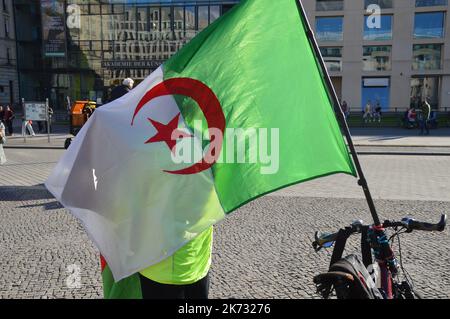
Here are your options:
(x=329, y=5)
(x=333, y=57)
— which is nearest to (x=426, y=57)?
(x=333, y=57)

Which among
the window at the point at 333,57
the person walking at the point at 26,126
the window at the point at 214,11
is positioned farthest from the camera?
the window at the point at 333,57

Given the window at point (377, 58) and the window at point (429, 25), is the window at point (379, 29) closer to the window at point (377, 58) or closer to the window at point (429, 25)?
the window at point (377, 58)

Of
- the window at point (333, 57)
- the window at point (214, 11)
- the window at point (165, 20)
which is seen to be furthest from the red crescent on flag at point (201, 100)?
the window at point (333, 57)

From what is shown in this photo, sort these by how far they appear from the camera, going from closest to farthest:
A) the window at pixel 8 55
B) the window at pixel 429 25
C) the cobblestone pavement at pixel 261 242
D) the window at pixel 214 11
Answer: the cobblestone pavement at pixel 261 242, the window at pixel 429 25, the window at pixel 214 11, the window at pixel 8 55

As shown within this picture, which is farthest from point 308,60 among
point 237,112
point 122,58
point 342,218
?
point 122,58

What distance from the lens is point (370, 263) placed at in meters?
2.17

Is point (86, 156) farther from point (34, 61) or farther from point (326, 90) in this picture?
point (34, 61)

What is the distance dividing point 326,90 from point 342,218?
4392 millimetres

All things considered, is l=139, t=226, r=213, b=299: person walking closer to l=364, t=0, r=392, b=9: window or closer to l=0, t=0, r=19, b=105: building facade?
l=364, t=0, r=392, b=9: window

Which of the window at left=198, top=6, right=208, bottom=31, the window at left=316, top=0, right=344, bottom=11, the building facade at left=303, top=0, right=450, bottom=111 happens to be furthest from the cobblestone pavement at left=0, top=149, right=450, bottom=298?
the window at left=316, top=0, right=344, bottom=11

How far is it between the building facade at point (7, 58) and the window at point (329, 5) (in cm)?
3731

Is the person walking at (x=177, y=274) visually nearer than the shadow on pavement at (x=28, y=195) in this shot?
Yes

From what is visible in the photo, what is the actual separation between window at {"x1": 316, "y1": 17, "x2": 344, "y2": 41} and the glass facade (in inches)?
364

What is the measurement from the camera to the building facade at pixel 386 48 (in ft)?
126
